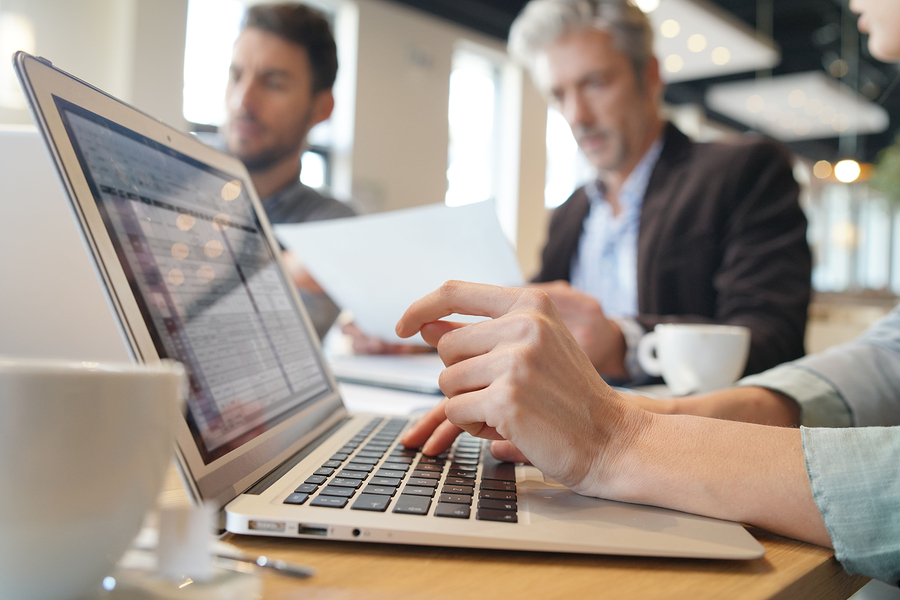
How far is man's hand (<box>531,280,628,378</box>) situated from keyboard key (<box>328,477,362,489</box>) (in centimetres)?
50

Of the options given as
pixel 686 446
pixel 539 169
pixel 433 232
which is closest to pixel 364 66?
pixel 539 169

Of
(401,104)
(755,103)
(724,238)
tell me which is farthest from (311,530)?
(755,103)

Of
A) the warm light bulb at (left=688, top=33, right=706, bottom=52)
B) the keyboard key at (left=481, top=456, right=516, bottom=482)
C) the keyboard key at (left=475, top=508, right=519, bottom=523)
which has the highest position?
the warm light bulb at (left=688, top=33, right=706, bottom=52)

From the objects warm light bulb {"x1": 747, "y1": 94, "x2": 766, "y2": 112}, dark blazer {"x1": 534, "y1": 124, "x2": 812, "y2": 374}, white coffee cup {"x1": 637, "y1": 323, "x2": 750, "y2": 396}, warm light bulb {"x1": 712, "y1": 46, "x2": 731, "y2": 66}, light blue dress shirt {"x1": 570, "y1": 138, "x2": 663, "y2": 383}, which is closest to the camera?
white coffee cup {"x1": 637, "y1": 323, "x2": 750, "y2": 396}

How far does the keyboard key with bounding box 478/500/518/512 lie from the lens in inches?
13.9

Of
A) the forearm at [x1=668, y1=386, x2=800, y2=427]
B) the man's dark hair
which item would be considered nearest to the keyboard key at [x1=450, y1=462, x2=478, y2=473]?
the forearm at [x1=668, y1=386, x2=800, y2=427]

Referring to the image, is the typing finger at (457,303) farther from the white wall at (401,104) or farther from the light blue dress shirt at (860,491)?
the white wall at (401,104)

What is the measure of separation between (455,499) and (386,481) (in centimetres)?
5

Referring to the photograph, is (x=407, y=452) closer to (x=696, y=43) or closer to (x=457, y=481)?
(x=457, y=481)

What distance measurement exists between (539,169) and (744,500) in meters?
4.83

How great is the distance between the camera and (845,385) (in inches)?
24.4

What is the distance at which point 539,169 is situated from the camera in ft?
16.5

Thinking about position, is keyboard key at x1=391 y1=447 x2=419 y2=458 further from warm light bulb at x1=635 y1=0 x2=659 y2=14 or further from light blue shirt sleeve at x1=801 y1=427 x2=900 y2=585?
warm light bulb at x1=635 y1=0 x2=659 y2=14

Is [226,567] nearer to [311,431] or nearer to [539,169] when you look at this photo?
[311,431]
